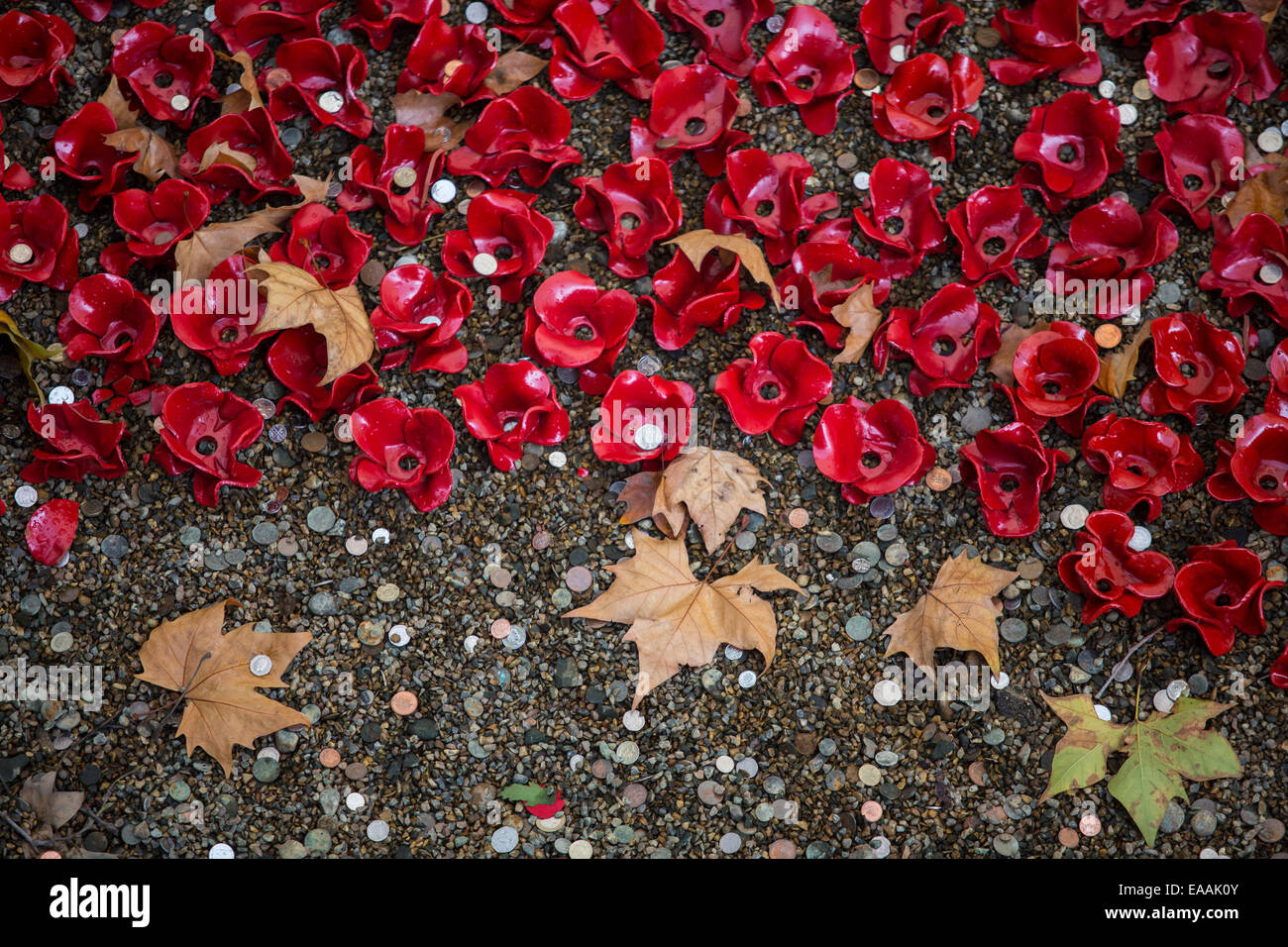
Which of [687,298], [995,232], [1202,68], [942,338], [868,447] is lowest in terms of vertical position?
[868,447]

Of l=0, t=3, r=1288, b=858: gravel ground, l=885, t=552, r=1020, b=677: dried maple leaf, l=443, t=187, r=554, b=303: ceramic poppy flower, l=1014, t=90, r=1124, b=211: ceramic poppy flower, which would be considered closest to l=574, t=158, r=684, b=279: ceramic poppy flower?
l=443, t=187, r=554, b=303: ceramic poppy flower

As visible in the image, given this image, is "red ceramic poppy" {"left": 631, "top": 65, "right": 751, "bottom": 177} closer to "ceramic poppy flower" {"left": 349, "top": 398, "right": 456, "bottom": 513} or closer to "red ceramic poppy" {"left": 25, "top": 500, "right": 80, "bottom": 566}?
"ceramic poppy flower" {"left": 349, "top": 398, "right": 456, "bottom": 513}

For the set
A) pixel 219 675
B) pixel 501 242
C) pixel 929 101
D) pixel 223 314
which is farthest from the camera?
pixel 929 101

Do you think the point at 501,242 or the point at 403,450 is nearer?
the point at 403,450

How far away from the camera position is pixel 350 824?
1863 mm

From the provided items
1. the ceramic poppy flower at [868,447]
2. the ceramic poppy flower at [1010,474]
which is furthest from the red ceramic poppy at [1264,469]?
the ceramic poppy flower at [868,447]

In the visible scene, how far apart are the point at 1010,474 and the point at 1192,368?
1.59ft

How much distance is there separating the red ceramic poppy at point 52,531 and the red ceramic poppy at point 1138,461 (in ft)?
7.18

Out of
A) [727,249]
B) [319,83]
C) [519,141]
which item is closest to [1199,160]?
[727,249]

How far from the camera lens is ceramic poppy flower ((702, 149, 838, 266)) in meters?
2.08

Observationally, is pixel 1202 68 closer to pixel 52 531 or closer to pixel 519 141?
pixel 519 141

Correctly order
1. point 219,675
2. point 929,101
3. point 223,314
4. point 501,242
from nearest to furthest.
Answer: point 219,675
point 223,314
point 501,242
point 929,101

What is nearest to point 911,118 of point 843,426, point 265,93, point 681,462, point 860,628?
point 843,426

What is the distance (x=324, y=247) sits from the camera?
6.75 feet
